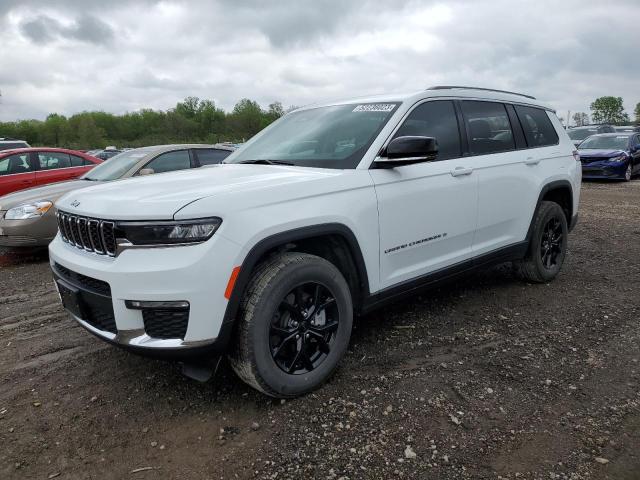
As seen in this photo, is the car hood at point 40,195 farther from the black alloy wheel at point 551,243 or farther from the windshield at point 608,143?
the windshield at point 608,143

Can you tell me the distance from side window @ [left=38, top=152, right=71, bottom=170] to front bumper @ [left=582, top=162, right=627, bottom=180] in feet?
45.4

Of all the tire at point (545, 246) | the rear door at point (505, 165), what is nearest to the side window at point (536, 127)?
the rear door at point (505, 165)

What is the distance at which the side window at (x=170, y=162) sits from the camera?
716cm

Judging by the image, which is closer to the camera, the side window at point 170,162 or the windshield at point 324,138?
the windshield at point 324,138

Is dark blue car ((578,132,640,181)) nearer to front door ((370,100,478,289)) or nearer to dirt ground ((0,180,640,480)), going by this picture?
dirt ground ((0,180,640,480))

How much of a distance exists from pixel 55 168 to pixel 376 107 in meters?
7.56

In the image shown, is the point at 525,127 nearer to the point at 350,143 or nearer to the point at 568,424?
the point at 350,143

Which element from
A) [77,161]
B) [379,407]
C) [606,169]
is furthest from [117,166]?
[606,169]

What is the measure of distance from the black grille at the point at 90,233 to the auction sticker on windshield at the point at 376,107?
1.97m

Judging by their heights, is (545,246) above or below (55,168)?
below

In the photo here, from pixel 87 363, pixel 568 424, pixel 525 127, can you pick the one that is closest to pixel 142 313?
pixel 87 363

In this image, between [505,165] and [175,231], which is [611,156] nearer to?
[505,165]

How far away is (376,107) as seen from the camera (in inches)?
145

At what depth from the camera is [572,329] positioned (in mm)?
3906
